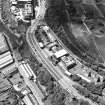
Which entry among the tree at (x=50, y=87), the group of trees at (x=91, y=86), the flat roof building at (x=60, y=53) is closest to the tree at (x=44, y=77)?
the tree at (x=50, y=87)

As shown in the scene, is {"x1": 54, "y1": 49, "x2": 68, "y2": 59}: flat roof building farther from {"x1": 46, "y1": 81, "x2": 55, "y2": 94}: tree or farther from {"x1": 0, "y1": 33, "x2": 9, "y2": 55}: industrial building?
{"x1": 0, "y1": 33, "x2": 9, "y2": 55}: industrial building

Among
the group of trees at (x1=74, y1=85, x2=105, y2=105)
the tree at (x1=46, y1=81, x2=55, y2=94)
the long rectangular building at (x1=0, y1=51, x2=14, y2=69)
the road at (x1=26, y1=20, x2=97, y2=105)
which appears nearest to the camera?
the group of trees at (x1=74, y1=85, x2=105, y2=105)

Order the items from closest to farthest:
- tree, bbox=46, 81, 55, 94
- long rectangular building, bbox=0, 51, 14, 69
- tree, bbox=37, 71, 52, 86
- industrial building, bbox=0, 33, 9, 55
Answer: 1. tree, bbox=46, 81, 55, 94
2. tree, bbox=37, 71, 52, 86
3. long rectangular building, bbox=0, 51, 14, 69
4. industrial building, bbox=0, 33, 9, 55

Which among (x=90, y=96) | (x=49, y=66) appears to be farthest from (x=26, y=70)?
(x=90, y=96)

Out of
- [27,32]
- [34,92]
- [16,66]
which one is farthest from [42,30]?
[34,92]

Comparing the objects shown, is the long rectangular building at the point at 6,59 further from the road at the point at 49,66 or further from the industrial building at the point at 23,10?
the industrial building at the point at 23,10

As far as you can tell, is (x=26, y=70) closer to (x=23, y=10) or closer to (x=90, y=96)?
(x=90, y=96)

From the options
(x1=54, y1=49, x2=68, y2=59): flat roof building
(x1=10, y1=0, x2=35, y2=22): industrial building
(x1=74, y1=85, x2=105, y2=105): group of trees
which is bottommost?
(x1=74, y1=85, x2=105, y2=105): group of trees

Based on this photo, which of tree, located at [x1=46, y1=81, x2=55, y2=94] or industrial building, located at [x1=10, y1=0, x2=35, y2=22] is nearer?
tree, located at [x1=46, y1=81, x2=55, y2=94]

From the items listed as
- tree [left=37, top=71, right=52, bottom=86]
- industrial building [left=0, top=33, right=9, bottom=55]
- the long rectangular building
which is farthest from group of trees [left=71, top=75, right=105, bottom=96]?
industrial building [left=0, top=33, right=9, bottom=55]
